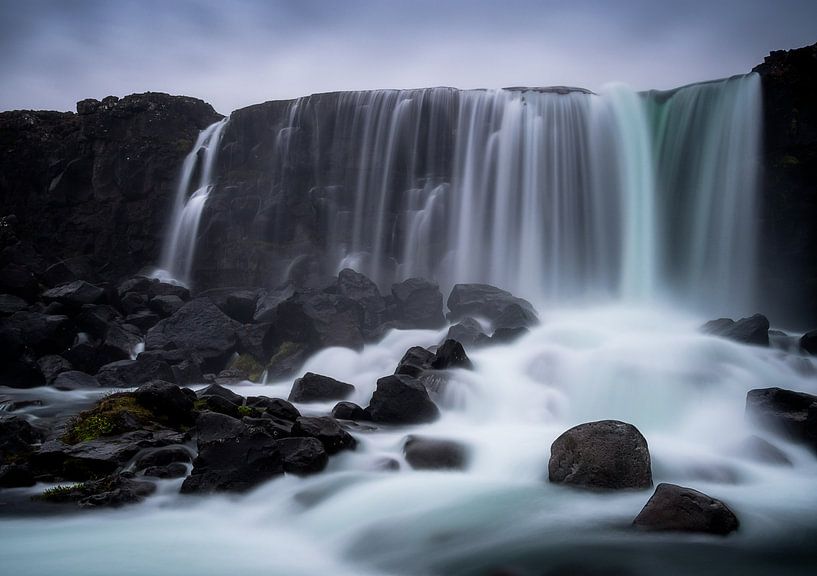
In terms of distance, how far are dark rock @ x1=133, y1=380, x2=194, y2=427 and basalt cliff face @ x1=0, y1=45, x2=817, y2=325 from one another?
1733 centimetres

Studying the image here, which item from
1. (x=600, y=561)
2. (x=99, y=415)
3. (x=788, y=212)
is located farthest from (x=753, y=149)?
(x=99, y=415)

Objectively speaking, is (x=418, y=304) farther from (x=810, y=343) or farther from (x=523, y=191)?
(x=810, y=343)

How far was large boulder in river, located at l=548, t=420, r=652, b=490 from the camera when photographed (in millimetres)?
8883

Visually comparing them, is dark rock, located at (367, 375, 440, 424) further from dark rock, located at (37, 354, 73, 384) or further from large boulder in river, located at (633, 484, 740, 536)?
dark rock, located at (37, 354, 73, 384)

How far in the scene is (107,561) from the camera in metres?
7.12

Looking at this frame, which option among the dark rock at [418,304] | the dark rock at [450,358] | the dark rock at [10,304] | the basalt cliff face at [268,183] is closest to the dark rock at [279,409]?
the dark rock at [450,358]

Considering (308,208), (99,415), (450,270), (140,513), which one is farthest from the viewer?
(308,208)

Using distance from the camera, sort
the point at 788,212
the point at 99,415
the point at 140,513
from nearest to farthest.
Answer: the point at 140,513
the point at 99,415
the point at 788,212

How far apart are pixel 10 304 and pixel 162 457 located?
53.2ft

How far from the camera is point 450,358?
15.8 meters

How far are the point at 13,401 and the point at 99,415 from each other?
597cm

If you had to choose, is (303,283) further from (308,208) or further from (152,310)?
(152,310)

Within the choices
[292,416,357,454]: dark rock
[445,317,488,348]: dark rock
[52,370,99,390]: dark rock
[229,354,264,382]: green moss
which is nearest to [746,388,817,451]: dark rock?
[292,416,357,454]: dark rock

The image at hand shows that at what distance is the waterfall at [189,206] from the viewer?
3186cm
